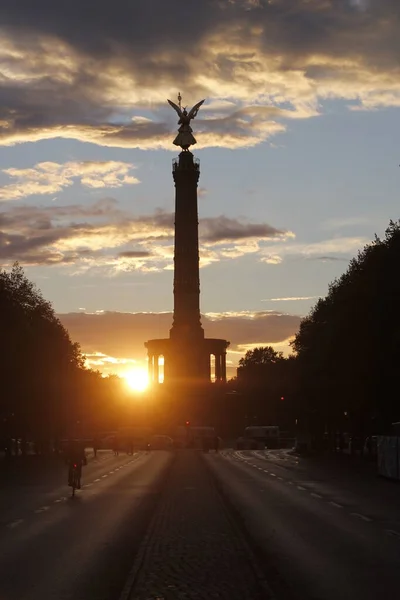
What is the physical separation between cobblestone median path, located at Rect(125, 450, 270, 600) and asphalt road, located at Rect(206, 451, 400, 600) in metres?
0.43

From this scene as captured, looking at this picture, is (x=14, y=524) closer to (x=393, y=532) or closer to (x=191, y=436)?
(x=393, y=532)

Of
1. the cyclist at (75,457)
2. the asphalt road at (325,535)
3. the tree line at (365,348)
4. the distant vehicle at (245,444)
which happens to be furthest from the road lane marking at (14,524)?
the distant vehicle at (245,444)

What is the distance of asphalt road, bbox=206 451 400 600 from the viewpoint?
1530 cm

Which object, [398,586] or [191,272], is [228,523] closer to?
[398,586]

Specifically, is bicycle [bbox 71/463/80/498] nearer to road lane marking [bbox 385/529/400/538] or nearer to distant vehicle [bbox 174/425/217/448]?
road lane marking [bbox 385/529/400/538]

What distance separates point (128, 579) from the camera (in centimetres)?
1573

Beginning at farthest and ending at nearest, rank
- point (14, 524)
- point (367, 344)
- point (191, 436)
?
1. point (191, 436)
2. point (367, 344)
3. point (14, 524)

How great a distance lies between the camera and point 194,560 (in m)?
18.2

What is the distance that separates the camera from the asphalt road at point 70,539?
1523cm

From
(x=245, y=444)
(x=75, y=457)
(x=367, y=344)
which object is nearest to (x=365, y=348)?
(x=367, y=344)

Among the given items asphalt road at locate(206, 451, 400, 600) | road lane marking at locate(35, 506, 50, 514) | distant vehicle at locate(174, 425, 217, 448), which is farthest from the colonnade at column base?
road lane marking at locate(35, 506, 50, 514)

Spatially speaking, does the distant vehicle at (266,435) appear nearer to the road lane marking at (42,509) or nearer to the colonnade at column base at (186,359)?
the colonnade at column base at (186,359)

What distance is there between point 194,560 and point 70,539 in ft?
15.0

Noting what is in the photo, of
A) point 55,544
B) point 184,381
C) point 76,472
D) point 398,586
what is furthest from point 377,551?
point 184,381
